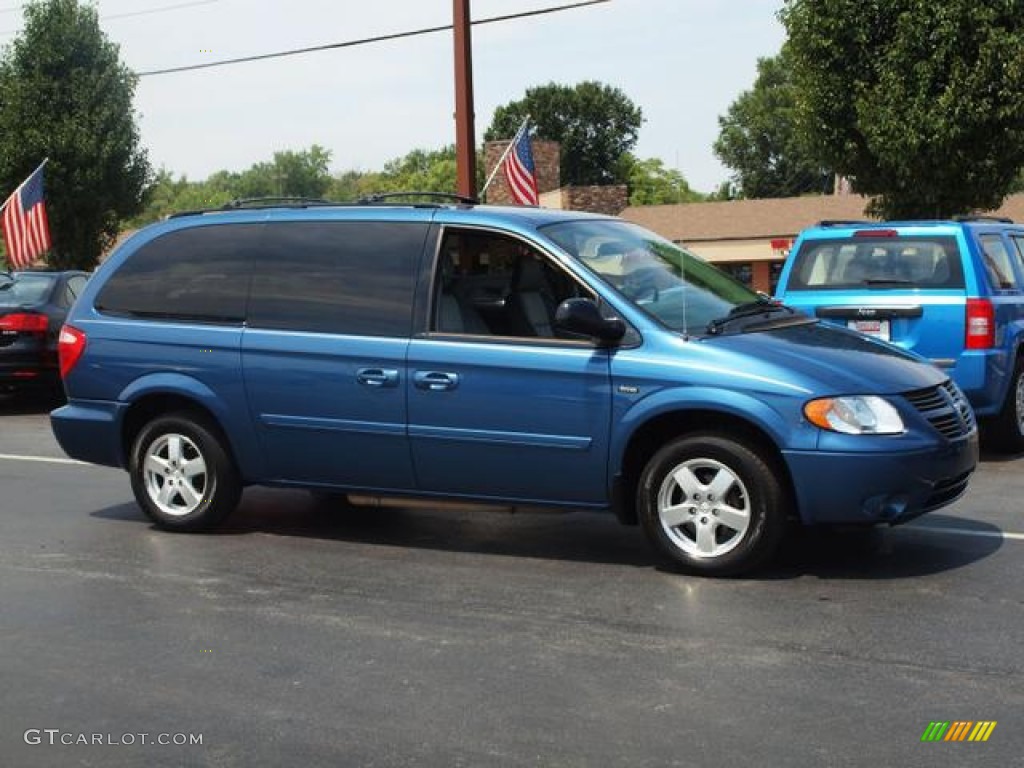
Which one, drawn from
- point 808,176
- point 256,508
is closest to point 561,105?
point 808,176

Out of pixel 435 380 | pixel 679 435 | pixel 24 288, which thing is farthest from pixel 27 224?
pixel 679 435

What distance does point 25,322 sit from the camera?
45.4ft

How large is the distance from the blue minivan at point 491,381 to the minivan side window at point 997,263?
11.6 feet

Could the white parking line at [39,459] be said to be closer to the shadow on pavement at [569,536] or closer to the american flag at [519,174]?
the shadow on pavement at [569,536]

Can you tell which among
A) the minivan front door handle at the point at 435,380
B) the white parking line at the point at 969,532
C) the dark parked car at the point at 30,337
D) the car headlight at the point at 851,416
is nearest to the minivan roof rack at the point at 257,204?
the minivan front door handle at the point at 435,380

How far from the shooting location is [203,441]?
711 cm

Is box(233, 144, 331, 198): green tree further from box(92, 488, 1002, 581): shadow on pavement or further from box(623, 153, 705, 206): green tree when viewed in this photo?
box(92, 488, 1002, 581): shadow on pavement

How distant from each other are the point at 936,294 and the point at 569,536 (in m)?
3.97

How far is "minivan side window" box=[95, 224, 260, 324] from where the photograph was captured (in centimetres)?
711

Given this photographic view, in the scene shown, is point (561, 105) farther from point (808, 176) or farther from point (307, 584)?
point (307, 584)

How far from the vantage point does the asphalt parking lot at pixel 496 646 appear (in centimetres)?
404

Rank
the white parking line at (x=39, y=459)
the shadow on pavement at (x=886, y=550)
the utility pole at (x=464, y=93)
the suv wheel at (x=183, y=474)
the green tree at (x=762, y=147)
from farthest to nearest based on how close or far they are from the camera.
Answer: the green tree at (x=762, y=147) < the utility pole at (x=464, y=93) < the white parking line at (x=39, y=459) < the suv wheel at (x=183, y=474) < the shadow on pavement at (x=886, y=550)

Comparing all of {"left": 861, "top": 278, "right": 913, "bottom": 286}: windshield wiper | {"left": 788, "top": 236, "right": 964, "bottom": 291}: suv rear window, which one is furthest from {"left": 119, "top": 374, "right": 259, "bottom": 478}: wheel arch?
{"left": 861, "top": 278, "right": 913, "bottom": 286}: windshield wiper

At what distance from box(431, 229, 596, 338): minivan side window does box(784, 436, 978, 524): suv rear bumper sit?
1518mm
